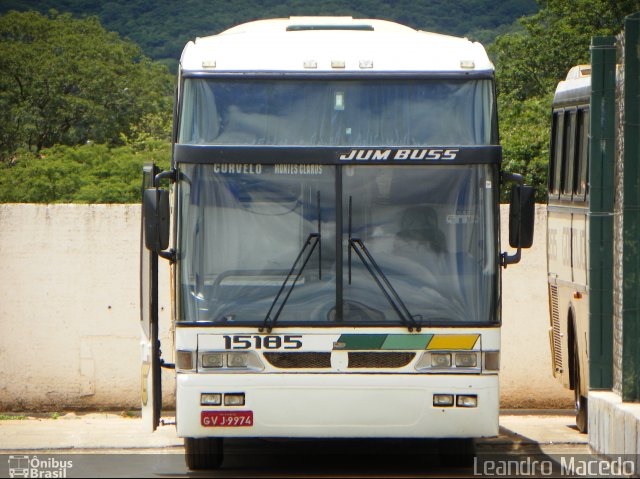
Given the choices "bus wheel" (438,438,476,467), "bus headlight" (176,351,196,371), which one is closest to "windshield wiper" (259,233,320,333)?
"bus headlight" (176,351,196,371)

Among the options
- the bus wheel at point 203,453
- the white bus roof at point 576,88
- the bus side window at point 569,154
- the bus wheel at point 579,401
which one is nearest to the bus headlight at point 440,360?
the bus wheel at point 203,453

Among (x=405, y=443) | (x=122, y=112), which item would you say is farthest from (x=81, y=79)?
(x=405, y=443)

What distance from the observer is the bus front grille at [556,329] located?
12438mm

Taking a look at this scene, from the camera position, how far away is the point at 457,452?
9.49m

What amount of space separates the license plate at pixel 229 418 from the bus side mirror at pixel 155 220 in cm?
127

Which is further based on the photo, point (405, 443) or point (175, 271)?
point (405, 443)

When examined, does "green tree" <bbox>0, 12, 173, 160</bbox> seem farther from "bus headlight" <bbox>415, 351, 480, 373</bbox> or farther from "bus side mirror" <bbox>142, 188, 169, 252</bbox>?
"bus headlight" <bbox>415, 351, 480, 373</bbox>

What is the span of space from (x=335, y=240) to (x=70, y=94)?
5867 centimetres

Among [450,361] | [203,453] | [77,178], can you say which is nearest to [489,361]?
[450,361]

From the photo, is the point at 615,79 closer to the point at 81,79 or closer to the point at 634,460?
the point at 634,460

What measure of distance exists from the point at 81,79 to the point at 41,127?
20.5 feet

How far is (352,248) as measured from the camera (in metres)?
8.87

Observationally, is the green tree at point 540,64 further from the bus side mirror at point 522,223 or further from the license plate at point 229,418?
the license plate at point 229,418

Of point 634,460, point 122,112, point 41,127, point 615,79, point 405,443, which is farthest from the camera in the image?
point 122,112
